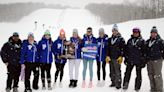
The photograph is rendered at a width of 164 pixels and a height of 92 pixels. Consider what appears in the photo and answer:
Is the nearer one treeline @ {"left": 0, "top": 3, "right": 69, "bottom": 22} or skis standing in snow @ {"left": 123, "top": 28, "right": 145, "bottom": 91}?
skis standing in snow @ {"left": 123, "top": 28, "right": 145, "bottom": 91}

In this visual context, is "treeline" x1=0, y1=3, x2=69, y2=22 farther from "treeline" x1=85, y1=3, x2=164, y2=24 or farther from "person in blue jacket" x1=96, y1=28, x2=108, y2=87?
"person in blue jacket" x1=96, y1=28, x2=108, y2=87

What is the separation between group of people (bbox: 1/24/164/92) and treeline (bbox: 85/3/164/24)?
6637cm

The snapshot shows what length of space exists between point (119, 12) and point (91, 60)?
84495 mm

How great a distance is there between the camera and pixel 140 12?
8419 cm

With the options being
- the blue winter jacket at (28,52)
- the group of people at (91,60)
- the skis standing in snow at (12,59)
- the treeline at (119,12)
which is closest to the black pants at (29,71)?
the group of people at (91,60)

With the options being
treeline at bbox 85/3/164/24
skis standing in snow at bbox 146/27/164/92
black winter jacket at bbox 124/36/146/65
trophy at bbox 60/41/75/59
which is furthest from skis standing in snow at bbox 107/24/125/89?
treeline at bbox 85/3/164/24

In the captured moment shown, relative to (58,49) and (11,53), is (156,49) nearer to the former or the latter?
(58,49)

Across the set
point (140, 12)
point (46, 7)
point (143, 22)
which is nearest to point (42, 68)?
point (143, 22)

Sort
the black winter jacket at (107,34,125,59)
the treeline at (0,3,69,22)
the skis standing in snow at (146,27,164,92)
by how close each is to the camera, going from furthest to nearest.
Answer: the treeline at (0,3,69,22) → the black winter jacket at (107,34,125,59) → the skis standing in snow at (146,27,164,92)

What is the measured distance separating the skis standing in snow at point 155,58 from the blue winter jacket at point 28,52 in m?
3.41

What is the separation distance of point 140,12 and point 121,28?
5298 cm

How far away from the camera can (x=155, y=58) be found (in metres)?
9.74

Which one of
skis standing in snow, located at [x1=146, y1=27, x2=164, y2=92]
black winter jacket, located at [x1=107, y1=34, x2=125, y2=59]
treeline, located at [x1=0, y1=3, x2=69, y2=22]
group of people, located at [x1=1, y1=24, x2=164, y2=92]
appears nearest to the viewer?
skis standing in snow, located at [x1=146, y1=27, x2=164, y2=92]

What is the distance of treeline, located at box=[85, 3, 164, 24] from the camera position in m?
80.0
